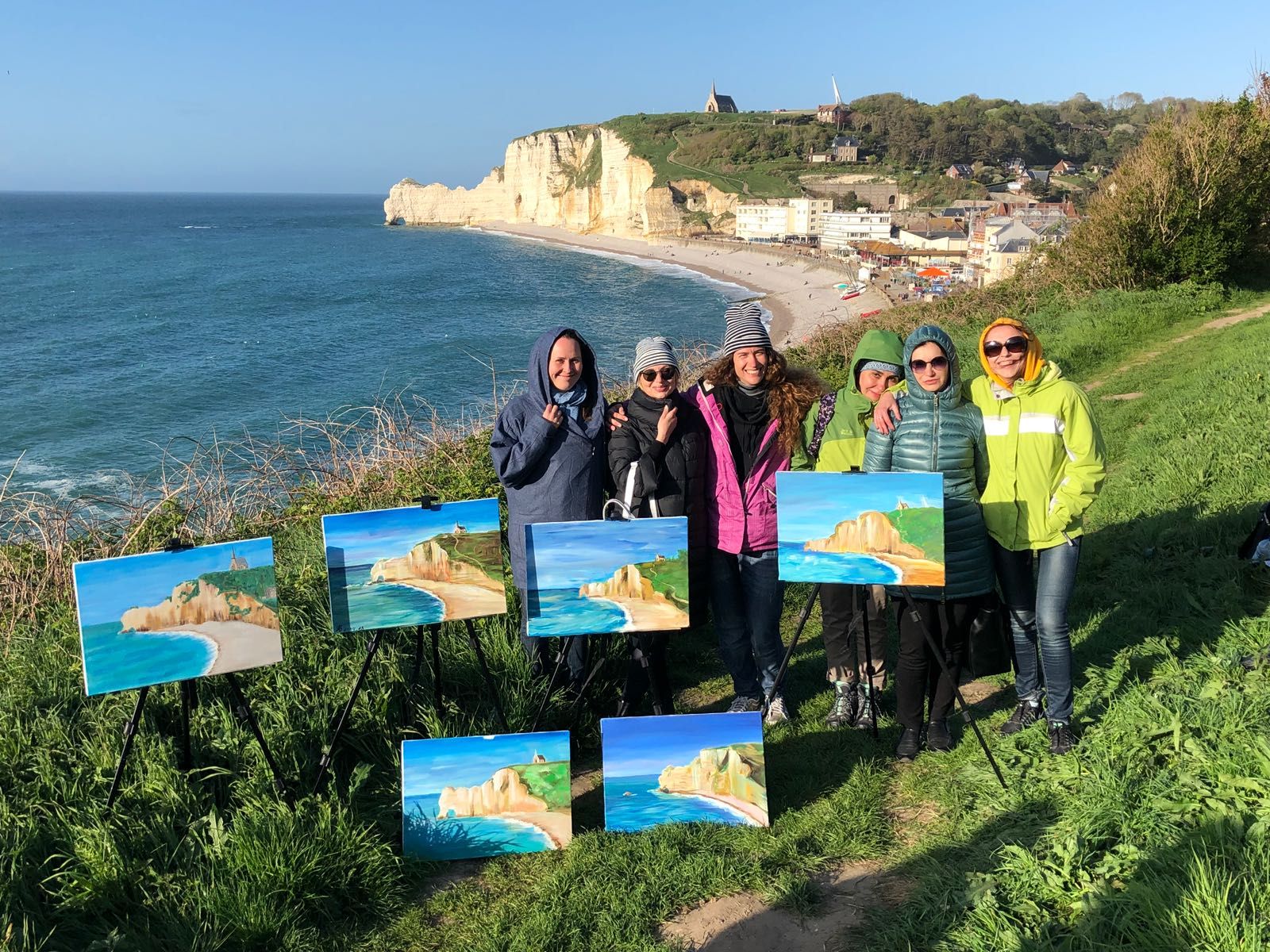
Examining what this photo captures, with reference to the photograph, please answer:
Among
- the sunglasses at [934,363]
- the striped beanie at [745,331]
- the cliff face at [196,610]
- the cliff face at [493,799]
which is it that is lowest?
the cliff face at [493,799]

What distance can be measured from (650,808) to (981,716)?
6.54 ft

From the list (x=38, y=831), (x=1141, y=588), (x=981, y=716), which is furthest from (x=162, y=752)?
(x=1141, y=588)

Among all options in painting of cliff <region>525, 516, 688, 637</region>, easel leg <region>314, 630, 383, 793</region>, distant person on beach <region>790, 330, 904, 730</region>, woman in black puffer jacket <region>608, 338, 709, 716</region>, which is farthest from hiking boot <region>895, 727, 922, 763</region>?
easel leg <region>314, 630, 383, 793</region>

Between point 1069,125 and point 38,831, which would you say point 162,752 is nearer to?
point 38,831

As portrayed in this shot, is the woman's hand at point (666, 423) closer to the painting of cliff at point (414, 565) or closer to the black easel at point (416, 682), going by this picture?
the painting of cliff at point (414, 565)

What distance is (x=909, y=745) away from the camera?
13.7 feet

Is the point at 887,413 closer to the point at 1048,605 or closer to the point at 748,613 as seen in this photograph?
the point at 1048,605

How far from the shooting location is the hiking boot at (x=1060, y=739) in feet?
12.6

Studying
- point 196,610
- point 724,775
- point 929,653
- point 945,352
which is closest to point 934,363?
point 945,352

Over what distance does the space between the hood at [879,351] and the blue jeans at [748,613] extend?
1.03 meters

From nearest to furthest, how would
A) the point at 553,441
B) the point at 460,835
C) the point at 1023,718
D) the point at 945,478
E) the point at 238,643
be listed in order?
the point at 238,643, the point at 460,835, the point at 945,478, the point at 553,441, the point at 1023,718

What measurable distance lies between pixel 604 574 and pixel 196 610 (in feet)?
5.30

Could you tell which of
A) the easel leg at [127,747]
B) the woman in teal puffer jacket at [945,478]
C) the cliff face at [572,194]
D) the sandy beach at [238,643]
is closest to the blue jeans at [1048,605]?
the woman in teal puffer jacket at [945,478]

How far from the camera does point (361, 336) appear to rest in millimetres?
43469
